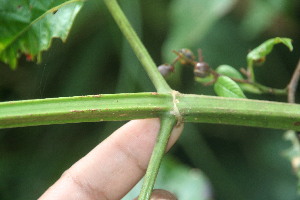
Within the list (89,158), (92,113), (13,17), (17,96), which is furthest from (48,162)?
(92,113)

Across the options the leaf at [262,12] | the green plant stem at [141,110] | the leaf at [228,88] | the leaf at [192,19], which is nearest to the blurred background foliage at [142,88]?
the leaf at [262,12]

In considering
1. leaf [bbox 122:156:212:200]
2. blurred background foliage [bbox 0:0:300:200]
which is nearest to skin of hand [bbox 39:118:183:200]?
leaf [bbox 122:156:212:200]

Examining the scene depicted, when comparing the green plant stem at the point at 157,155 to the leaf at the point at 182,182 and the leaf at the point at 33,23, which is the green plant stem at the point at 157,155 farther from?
the leaf at the point at 182,182

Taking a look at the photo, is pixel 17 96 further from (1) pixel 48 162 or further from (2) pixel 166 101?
(2) pixel 166 101

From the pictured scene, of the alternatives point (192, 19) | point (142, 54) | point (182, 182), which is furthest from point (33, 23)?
point (182, 182)

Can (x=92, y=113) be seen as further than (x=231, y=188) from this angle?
No

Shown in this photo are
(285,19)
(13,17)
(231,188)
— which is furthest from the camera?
(231,188)

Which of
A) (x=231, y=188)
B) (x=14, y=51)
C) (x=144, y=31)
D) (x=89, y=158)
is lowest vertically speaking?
(x=231, y=188)
